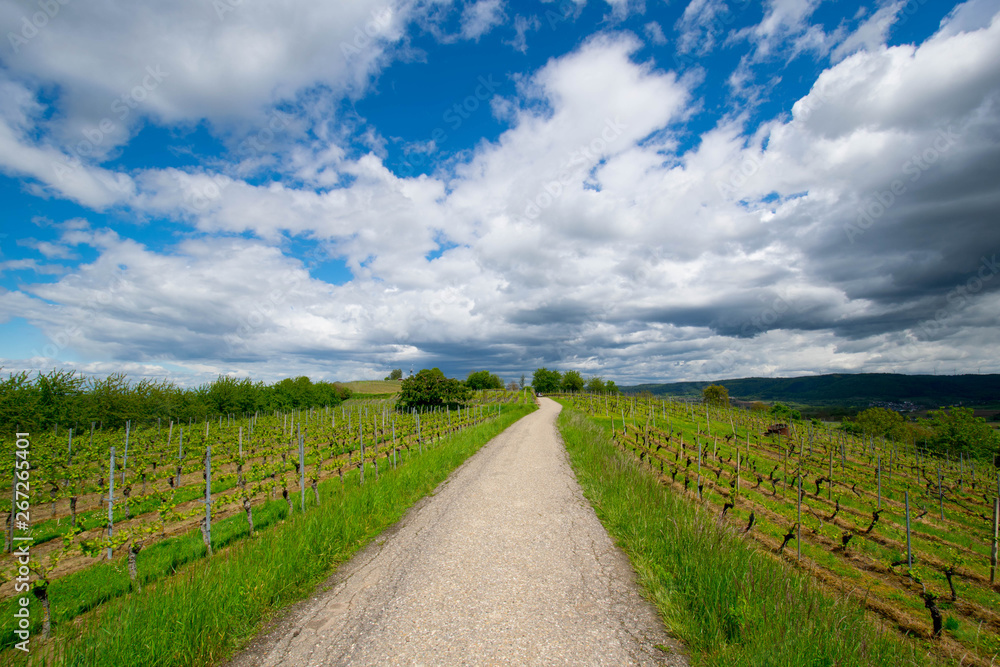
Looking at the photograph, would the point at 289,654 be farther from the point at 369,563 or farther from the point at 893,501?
the point at 893,501

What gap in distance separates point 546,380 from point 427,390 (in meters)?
81.7

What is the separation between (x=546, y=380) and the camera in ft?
433

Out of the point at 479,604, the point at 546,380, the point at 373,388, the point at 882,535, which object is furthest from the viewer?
the point at 546,380

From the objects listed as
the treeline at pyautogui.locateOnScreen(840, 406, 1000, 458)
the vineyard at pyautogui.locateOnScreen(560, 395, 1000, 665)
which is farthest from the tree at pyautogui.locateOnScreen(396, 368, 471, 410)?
the treeline at pyautogui.locateOnScreen(840, 406, 1000, 458)

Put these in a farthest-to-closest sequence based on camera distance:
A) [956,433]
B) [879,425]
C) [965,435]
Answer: [879,425] < [956,433] < [965,435]

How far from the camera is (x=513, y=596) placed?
5438 millimetres

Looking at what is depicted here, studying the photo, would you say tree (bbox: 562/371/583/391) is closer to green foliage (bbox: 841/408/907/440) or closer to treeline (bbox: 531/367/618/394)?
treeline (bbox: 531/367/618/394)

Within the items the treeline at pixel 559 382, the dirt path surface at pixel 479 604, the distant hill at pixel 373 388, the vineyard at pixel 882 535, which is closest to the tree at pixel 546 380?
the treeline at pixel 559 382

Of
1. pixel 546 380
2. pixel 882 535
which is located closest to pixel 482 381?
pixel 546 380

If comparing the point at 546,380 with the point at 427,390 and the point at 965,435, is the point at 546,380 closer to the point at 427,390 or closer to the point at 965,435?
the point at 427,390

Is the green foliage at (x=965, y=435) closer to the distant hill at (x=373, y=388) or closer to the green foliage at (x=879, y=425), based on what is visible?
the green foliage at (x=879, y=425)

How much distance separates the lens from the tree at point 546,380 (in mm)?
131125

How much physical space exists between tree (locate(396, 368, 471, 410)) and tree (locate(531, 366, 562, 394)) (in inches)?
3007

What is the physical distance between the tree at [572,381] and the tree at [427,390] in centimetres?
7510
